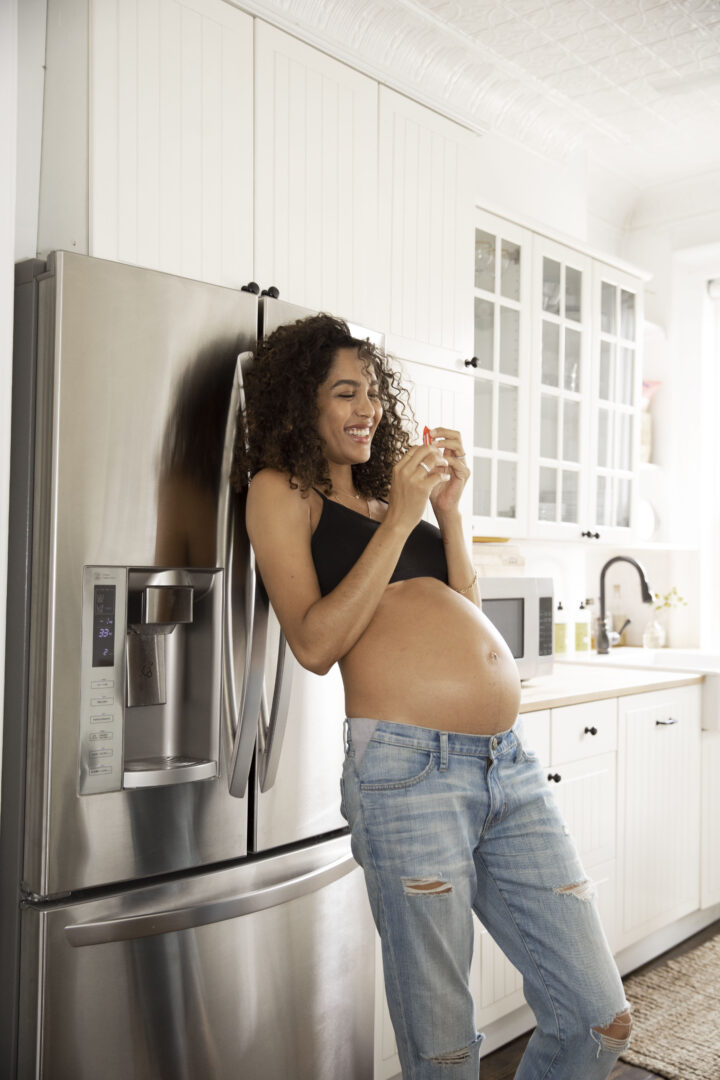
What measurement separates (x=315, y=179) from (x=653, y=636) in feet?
9.24

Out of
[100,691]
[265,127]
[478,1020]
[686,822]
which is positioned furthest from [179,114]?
[686,822]

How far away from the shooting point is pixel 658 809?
3059mm

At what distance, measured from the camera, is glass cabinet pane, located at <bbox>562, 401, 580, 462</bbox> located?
3490mm

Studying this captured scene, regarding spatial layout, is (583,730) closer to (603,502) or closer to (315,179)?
(603,502)

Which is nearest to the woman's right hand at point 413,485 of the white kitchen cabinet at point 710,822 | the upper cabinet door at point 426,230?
the upper cabinet door at point 426,230

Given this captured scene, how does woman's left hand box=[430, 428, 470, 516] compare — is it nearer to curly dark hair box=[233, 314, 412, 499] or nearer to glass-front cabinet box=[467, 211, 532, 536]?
curly dark hair box=[233, 314, 412, 499]

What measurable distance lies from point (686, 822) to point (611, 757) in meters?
0.59

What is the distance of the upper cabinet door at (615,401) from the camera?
365cm

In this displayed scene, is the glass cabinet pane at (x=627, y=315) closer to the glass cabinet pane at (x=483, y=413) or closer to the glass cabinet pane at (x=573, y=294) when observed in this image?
the glass cabinet pane at (x=573, y=294)

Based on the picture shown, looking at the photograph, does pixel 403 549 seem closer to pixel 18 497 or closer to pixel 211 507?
pixel 211 507

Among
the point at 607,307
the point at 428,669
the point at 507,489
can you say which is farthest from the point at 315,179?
the point at 607,307

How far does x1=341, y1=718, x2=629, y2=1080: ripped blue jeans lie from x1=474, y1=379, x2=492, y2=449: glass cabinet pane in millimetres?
1629

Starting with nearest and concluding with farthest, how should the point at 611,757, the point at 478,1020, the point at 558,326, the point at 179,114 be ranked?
the point at 179,114
the point at 478,1020
the point at 611,757
the point at 558,326

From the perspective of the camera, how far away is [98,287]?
61.9 inches
